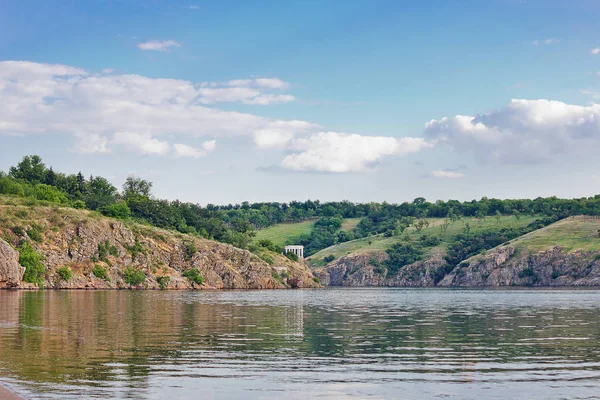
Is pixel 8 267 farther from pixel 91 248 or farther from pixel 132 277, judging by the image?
pixel 132 277

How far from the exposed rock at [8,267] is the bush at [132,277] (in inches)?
1599

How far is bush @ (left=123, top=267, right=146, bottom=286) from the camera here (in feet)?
582

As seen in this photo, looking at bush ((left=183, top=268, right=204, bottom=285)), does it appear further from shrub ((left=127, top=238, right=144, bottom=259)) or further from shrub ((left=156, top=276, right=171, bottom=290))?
shrub ((left=127, top=238, right=144, bottom=259))

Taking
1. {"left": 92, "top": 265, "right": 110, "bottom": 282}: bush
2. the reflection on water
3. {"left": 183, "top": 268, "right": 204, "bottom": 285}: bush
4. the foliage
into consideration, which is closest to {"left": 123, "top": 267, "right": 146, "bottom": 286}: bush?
the foliage

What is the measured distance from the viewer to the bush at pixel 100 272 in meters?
170

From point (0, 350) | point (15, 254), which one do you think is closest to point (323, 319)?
point (0, 350)

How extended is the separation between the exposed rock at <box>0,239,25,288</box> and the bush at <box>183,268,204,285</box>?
59.0m

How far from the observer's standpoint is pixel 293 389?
82.6 ft

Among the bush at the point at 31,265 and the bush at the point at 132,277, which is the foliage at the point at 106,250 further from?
the bush at the point at 31,265

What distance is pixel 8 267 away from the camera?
13362 cm

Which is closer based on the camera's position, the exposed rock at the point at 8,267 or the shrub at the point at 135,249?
the exposed rock at the point at 8,267

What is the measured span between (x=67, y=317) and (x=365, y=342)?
27804 mm

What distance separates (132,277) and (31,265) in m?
30.5

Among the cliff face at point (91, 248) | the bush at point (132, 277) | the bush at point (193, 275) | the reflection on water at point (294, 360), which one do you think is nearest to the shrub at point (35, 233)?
the cliff face at point (91, 248)
